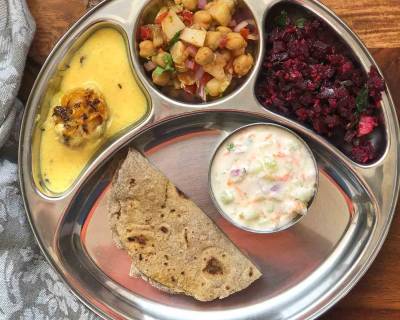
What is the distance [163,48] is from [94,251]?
1.41 meters

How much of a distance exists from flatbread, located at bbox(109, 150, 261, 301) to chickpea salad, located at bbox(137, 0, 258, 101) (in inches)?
23.1

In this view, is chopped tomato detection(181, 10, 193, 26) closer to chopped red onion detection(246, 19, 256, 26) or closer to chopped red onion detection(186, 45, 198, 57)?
chopped red onion detection(186, 45, 198, 57)

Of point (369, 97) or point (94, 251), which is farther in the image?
point (94, 251)

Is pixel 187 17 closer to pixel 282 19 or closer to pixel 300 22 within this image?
pixel 282 19

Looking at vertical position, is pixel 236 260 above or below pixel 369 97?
below

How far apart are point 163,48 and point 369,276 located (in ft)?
6.52

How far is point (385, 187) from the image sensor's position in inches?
133

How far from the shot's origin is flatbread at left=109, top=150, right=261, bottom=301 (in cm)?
339

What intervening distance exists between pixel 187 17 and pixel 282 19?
1.95 feet

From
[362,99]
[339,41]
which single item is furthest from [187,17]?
[362,99]

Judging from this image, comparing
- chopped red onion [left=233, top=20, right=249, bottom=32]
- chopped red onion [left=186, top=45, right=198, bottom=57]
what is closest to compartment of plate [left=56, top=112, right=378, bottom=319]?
chopped red onion [left=186, top=45, right=198, bottom=57]

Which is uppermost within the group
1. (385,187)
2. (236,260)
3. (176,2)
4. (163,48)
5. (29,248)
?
(176,2)

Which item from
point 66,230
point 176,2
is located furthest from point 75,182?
point 176,2

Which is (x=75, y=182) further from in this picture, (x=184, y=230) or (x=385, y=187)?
(x=385, y=187)
